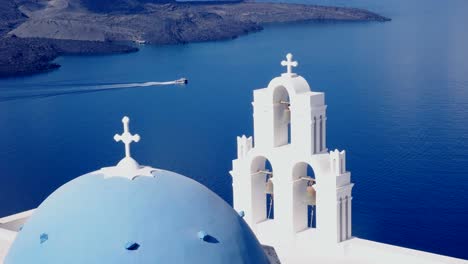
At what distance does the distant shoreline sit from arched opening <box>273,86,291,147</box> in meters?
35.0

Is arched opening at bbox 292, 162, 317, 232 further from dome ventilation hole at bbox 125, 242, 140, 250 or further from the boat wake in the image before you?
the boat wake

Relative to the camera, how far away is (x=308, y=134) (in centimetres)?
894

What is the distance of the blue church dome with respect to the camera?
5.65m

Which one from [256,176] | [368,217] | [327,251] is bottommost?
[368,217]

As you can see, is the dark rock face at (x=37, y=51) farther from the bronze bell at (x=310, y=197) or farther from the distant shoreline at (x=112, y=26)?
the bronze bell at (x=310, y=197)

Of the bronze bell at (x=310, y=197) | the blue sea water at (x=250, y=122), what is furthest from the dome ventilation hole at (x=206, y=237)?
the blue sea water at (x=250, y=122)

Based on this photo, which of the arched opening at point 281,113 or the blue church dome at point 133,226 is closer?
the blue church dome at point 133,226

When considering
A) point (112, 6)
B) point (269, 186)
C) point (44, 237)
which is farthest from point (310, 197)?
point (112, 6)

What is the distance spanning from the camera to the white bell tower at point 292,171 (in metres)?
8.95

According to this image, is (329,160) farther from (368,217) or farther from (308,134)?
(368,217)

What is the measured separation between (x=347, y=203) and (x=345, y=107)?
21.1m

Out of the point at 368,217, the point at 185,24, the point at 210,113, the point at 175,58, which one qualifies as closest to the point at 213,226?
the point at 368,217

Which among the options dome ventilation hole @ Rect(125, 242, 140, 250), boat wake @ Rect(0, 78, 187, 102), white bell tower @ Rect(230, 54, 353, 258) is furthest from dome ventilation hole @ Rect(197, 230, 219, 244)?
boat wake @ Rect(0, 78, 187, 102)

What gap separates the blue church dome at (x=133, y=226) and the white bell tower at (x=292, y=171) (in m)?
2.92
